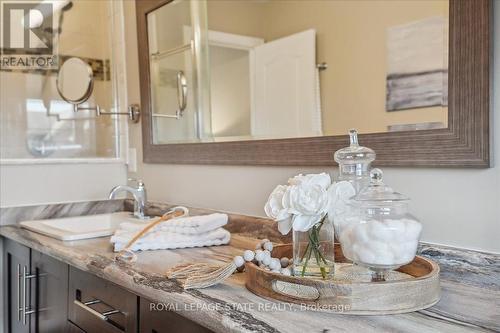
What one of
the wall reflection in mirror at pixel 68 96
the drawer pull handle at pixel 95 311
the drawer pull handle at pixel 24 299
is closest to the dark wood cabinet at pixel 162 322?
the drawer pull handle at pixel 95 311

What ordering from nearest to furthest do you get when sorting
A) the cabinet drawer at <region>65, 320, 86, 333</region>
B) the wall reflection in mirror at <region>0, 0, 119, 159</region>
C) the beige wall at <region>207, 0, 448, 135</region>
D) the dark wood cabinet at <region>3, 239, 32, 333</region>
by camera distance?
1. the beige wall at <region>207, 0, 448, 135</region>
2. the cabinet drawer at <region>65, 320, 86, 333</region>
3. the dark wood cabinet at <region>3, 239, 32, 333</region>
4. the wall reflection in mirror at <region>0, 0, 119, 159</region>

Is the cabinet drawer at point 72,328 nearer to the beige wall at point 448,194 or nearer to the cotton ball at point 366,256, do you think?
the beige wall at point 448,194

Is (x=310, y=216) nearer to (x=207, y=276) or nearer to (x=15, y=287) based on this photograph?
(x=207, y=276)

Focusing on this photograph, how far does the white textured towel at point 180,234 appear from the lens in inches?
52.5

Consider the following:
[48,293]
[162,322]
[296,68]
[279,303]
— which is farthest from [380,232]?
[48,293]

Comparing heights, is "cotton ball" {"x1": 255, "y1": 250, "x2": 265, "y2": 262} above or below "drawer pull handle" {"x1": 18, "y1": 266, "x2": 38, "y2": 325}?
above

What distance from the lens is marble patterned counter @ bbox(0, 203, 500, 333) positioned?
72 centimetres

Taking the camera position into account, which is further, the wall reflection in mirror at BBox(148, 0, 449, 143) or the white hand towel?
the white hand towel

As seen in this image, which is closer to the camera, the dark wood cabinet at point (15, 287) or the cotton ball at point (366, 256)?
the cotton ball at point (366, 256)

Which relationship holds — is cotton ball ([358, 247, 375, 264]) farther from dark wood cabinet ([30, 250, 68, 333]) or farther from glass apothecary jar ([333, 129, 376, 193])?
dark wood cabinet ([30, 250, 68, 333])

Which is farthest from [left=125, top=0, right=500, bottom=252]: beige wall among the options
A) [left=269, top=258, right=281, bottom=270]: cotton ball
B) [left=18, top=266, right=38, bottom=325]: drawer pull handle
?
[left=18, top=266, right=38, bottom=325]: drawer pull handle

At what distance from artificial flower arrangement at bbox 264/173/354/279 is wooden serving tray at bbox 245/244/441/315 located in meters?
0.08

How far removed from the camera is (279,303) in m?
0.83

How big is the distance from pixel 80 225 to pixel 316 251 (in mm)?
1259
